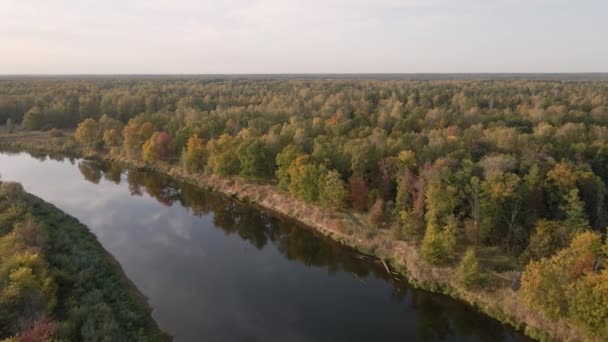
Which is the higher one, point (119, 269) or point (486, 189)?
point (486, 189)

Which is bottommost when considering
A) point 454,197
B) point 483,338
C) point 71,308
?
point 483,338

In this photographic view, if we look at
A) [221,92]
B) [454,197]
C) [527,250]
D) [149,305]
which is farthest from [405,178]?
[221,92]

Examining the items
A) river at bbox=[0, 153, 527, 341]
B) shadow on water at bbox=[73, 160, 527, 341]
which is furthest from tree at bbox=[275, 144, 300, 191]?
shadow on water at bbox=[73, 160, 527, 341]

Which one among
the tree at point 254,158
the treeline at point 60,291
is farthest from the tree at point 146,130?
the treeline at point 60,291

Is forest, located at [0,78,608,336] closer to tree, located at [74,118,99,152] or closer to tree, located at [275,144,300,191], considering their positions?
tree, located at [275,144,300,191]

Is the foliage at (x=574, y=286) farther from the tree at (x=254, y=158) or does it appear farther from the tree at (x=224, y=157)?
the tree at (x=224, y=157)

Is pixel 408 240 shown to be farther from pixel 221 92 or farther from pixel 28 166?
pixel 221 92
